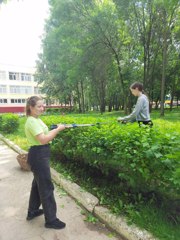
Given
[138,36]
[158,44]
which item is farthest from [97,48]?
[158,44]

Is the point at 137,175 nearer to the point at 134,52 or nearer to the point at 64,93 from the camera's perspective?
the point at 134,52

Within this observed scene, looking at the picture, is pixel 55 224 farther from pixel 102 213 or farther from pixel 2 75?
pixel 2 75

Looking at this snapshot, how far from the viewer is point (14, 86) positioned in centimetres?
5188

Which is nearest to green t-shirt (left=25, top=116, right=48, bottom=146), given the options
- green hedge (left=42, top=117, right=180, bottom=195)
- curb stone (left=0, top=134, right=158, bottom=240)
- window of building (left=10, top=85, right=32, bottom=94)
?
green hedge (left=42, top=117, right=180, bottom=195)

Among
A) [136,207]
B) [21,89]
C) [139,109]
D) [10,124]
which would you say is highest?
[21,89]

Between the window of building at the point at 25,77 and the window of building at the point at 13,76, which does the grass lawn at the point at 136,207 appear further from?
the window of building at the point at 25,77

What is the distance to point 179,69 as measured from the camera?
2603 cm

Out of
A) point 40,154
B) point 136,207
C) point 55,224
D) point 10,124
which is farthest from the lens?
point 10,124

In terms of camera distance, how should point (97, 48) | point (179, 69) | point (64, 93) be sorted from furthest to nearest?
point (64, 93), point (179, 69), point (97, 48)

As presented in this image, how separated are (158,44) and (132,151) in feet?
70.4

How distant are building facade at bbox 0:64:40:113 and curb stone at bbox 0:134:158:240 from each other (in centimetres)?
4732

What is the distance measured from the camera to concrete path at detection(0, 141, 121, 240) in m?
2.70

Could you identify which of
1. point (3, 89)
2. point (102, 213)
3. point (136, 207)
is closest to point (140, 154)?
point (136, 207)

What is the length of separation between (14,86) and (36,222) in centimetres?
5316
